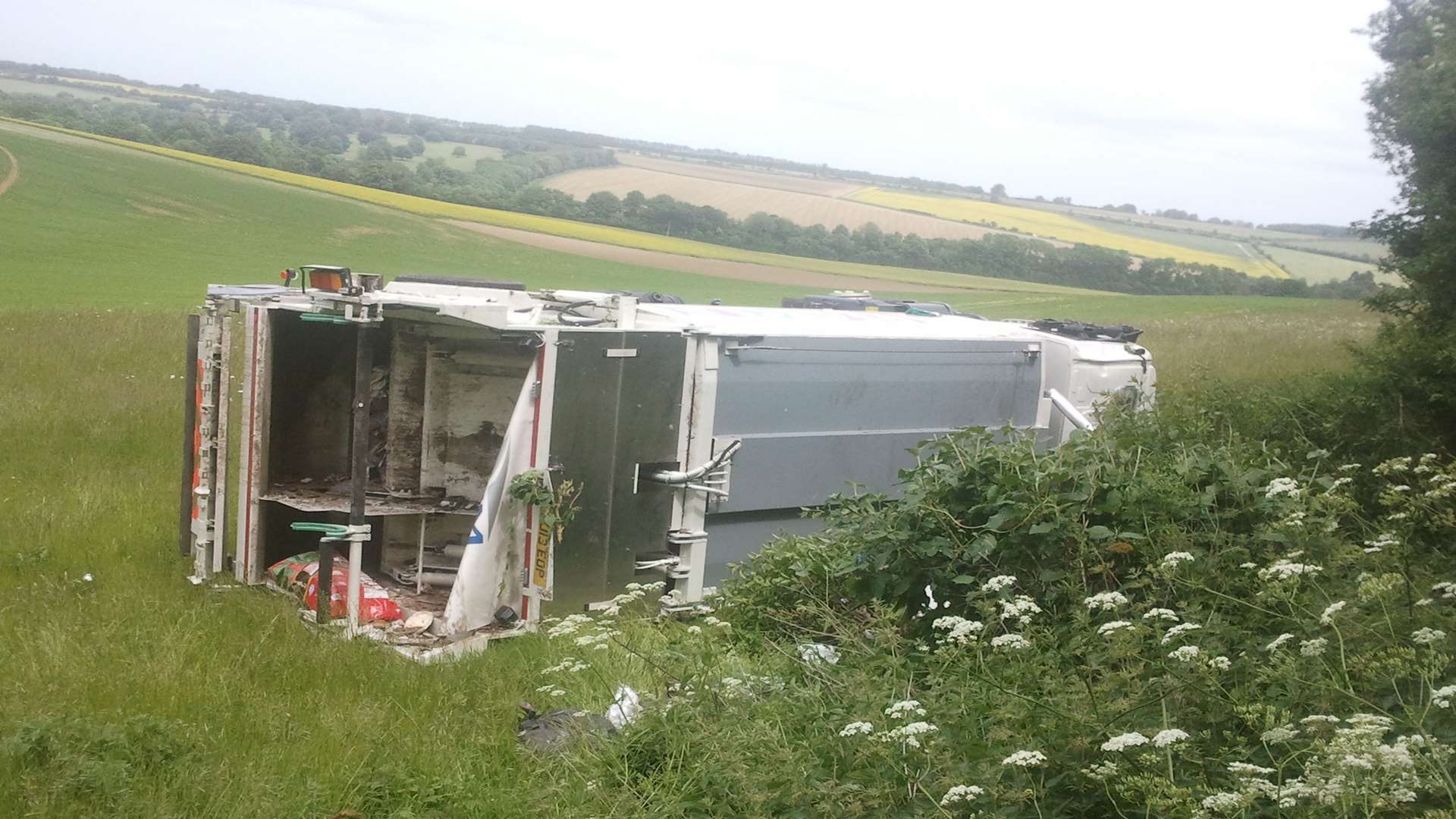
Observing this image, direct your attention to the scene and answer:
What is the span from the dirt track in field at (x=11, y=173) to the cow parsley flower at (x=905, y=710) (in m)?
34.4

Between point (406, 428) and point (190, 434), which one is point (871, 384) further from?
point (190, 434)

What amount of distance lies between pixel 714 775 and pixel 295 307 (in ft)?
13.0

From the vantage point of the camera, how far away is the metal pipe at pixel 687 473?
22.2 ft

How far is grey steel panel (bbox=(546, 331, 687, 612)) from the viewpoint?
21.1 feet

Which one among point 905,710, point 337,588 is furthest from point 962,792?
point 337,588

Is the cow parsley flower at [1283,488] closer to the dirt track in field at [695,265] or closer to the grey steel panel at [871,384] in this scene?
the grey steel panel at [871,384]

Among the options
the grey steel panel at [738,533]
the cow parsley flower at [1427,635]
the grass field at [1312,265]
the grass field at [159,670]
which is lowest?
the grass field at [159,670]

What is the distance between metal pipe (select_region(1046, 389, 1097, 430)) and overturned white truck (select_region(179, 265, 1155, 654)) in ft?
0.07

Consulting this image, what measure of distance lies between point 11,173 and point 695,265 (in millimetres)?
18759

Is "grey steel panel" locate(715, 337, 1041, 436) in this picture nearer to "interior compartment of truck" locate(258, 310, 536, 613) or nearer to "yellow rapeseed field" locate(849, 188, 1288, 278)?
"interior compartment of truck" locate(258, 310, 536, 613)

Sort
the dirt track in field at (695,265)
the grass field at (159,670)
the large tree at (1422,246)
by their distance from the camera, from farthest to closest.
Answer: the dirt track in field at (695,265) → the large tree at (1422,246) → the grass field at (159,670)

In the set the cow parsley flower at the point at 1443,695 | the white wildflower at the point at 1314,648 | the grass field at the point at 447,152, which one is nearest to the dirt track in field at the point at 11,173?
the grass field at the point at 447,152

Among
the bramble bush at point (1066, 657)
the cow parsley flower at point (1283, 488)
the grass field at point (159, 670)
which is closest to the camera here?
the bramble bush at point (1066, 657)

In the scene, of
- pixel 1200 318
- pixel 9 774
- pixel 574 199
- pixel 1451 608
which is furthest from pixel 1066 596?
pixel 574 199
